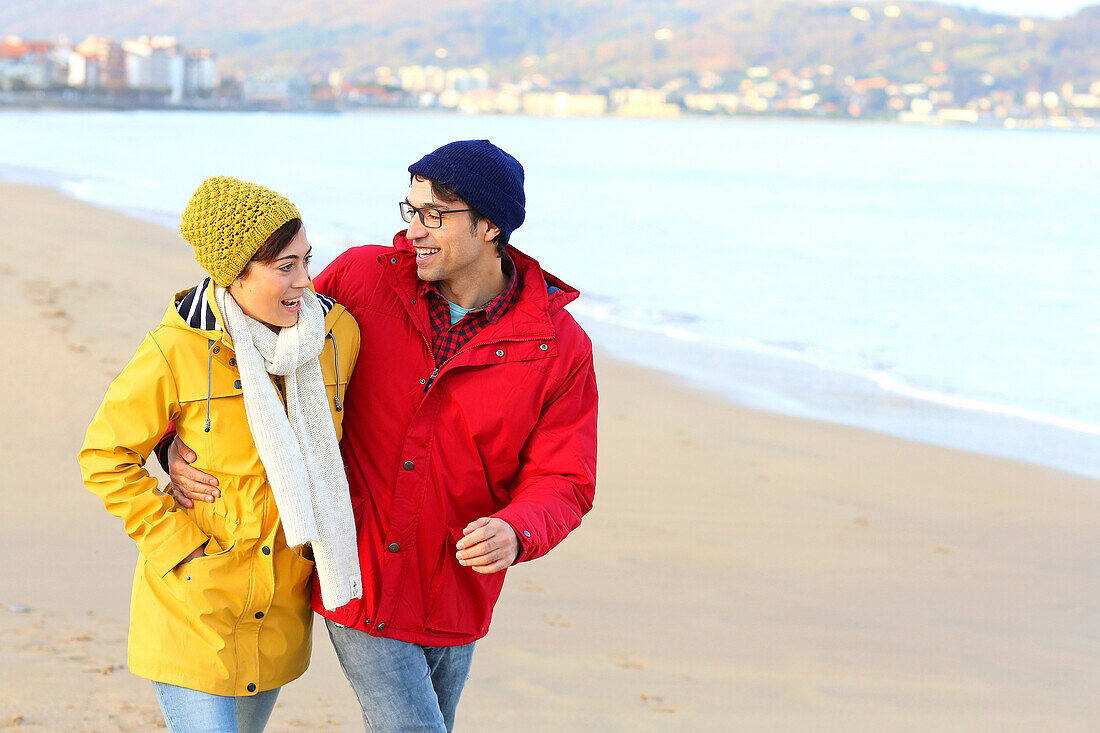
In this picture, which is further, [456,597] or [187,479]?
[456,597]

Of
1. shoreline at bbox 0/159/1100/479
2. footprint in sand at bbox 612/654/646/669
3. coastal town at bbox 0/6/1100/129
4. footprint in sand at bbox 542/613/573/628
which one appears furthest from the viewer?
coastal town at bbox 0/6/1100/129

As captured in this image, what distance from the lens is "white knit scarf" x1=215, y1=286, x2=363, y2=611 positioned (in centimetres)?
227

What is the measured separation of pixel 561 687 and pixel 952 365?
9.02 metres

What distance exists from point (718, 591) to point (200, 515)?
11.5ft

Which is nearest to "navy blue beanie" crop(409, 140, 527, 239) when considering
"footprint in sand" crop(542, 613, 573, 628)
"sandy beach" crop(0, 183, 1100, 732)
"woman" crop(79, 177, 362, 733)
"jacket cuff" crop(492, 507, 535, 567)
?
"woman" crop(79, 177, 362, 733)

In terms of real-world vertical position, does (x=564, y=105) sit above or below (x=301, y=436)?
below

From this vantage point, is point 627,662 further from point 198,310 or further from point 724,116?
point 724,116

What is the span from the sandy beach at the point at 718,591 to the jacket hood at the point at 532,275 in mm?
1897

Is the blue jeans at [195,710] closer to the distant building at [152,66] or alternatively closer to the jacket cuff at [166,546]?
the jacket cuff at [166,546]

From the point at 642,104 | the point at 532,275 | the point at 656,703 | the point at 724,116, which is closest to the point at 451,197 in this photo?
the point at 532,275

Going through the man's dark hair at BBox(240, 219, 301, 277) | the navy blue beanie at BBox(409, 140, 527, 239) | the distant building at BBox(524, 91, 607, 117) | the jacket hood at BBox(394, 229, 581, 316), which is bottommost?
the distant building at BBox(524, 91, 607, 117)

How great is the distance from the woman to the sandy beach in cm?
150

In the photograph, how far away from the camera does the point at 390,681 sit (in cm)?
246

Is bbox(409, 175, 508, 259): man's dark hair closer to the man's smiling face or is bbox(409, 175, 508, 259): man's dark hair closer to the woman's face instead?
the man's smiling face
